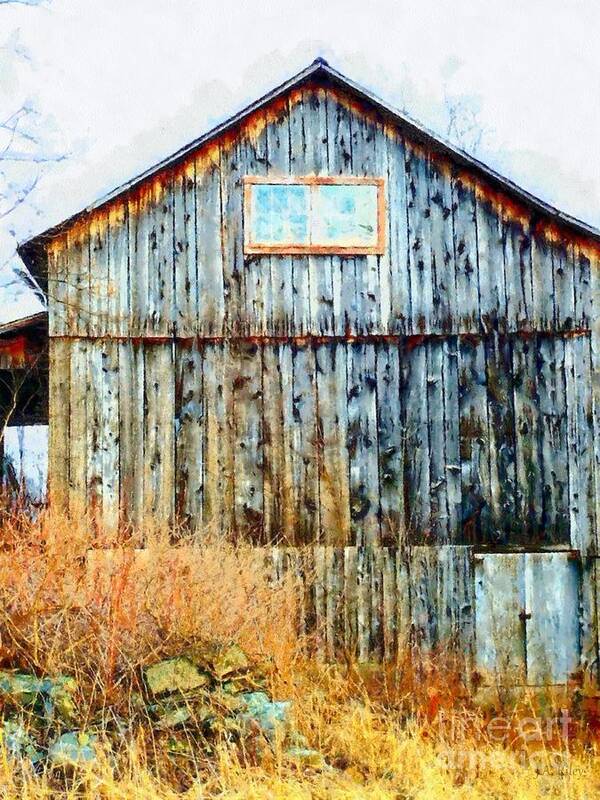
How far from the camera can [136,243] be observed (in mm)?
11578

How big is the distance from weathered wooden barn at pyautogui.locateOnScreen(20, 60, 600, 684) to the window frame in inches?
1.1

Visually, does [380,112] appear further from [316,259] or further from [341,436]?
[341,436]

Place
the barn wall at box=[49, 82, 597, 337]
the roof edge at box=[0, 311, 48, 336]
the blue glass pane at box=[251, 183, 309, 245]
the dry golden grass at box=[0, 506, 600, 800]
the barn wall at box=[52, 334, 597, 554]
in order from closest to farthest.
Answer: the dry golden grass at box=[0, 506, 600, 800] < the barn wall at box=[52, 334, 597, 554] < the barn wall at box=[49, 82, 597, 337] < the blue glass pane at box=[251, 183, 309, 245] < the roof edge at box=[0, 311, 48, 336]

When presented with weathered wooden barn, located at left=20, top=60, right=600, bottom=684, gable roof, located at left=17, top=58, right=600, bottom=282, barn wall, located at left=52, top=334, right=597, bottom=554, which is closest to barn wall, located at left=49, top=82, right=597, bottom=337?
weathered wooden barn, located at left=20, top=60, right=600, bottom=684

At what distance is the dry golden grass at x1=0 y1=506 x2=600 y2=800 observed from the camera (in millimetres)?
6488

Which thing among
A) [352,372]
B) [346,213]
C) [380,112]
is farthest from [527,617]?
[380,112]

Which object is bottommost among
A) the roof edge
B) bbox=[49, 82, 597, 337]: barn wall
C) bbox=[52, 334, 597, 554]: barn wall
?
bbox=[52, 334, 597, 554]: barn wall

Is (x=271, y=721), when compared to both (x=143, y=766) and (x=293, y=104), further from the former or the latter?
(x=293, y=104)

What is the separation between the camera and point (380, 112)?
11.8 m

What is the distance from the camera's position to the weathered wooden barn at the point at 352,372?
37.4 ft

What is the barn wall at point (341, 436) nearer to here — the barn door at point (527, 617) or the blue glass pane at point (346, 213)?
the barn door at point (527, 617)

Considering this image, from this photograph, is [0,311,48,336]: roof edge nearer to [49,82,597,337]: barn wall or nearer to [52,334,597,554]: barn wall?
[49,82,597,337]: barn wall

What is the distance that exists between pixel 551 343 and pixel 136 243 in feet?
17.5

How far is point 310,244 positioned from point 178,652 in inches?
224
